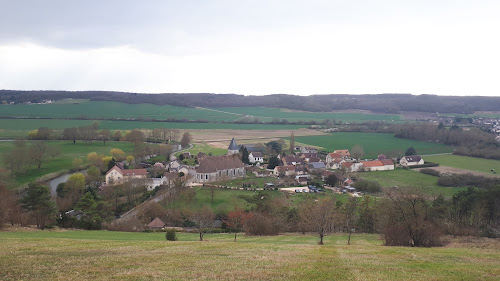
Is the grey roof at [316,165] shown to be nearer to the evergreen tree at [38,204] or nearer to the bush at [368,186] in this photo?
the bush at [368,186]

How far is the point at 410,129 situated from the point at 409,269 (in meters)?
98.3

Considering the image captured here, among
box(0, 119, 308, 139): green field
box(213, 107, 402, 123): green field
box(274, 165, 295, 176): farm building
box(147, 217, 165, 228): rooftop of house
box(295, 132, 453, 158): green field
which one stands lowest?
box(147, 217, 165, 228): rooftop of house

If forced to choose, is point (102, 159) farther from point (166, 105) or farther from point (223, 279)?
point (166, 105)

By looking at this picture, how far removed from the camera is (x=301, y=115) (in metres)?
156

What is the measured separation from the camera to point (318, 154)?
8144 centimetres

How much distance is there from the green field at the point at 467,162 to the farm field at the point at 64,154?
63639mm

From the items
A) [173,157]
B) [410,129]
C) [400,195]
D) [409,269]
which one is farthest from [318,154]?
[409,269]

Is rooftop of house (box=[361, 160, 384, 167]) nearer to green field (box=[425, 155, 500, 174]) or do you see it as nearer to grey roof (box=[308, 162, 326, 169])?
grey roof (box=[308, 162, 326, 169])

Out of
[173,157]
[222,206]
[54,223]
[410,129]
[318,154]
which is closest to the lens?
[54,223]

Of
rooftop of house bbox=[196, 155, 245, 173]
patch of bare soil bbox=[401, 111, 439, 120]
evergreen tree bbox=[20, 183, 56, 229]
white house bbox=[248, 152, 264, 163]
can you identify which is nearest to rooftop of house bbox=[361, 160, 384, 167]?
white house bbox=[248, 152, 264, 163]

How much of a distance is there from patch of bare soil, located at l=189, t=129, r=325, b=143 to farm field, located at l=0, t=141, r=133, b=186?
859 inches

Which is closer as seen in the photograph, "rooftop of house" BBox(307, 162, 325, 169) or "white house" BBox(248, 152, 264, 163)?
"rooftop of house" BBox(307, 162, 325, 169)

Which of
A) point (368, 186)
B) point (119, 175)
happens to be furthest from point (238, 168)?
point (368, 186)

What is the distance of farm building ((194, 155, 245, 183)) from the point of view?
191ft
